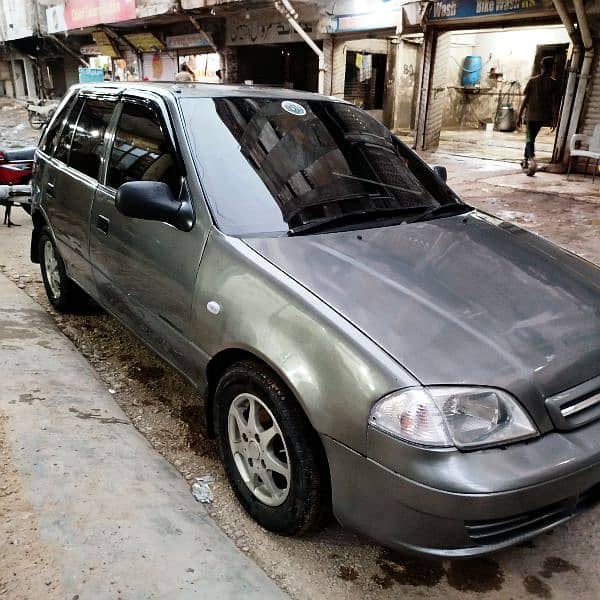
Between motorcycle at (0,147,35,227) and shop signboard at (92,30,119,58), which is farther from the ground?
shop signboard at (92,30,119,58)

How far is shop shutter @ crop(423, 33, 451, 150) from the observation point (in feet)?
42.1

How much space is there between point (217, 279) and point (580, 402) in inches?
55.8

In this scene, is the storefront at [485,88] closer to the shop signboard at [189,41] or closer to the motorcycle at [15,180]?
the shop signboard at [189,41]

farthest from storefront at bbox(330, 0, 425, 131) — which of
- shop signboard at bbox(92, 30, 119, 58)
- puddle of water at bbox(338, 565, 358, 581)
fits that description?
puddle of water at bbox(338, 565, 358, 581)

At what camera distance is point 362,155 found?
3.07m

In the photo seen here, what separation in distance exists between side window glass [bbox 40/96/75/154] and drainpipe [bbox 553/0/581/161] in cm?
866

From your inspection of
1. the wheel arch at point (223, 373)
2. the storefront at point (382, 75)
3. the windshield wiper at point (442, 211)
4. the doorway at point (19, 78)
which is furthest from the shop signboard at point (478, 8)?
the doorway at point (19, 78)

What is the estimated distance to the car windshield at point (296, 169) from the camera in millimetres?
2553

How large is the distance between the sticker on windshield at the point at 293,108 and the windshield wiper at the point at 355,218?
0.75 m

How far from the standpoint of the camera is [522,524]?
1.86m

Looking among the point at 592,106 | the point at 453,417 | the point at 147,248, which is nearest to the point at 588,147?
the point at 592,106

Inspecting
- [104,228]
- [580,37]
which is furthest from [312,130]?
[580,37]

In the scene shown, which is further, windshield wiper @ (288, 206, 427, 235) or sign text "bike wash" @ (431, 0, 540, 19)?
sign text "bike wash" @ (431, 0, 540, 19)

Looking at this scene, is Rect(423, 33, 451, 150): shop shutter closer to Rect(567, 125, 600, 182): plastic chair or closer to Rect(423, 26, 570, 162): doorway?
Rect(567, 125, 600, 182): plastic chair
